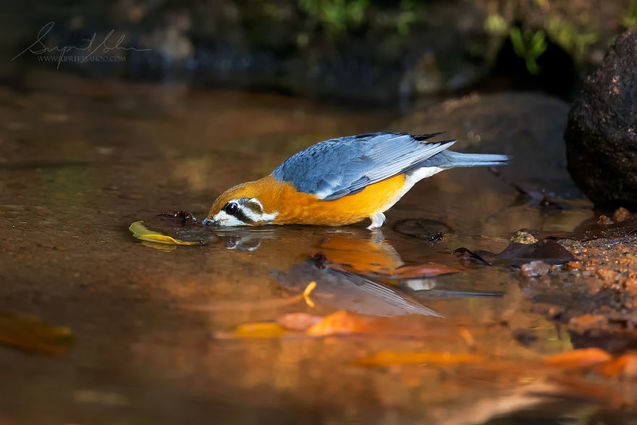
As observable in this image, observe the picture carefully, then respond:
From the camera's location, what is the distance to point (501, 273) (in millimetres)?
4398

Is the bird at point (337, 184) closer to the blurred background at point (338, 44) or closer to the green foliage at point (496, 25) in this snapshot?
the blurred background at point (338, 44)

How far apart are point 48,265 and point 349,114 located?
538 cm

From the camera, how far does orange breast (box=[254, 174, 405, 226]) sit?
5203mm

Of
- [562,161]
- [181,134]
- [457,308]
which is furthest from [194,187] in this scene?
[562,161]

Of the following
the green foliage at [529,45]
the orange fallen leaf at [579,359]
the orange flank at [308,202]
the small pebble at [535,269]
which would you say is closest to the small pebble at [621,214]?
the small pebble at [535,269]

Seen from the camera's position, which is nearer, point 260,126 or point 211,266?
point 211,266

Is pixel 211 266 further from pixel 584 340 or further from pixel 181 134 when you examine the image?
pixel 181 134

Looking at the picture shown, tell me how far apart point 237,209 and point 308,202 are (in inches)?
18.9

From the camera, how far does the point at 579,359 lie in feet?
10.9

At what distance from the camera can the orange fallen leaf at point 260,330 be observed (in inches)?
138

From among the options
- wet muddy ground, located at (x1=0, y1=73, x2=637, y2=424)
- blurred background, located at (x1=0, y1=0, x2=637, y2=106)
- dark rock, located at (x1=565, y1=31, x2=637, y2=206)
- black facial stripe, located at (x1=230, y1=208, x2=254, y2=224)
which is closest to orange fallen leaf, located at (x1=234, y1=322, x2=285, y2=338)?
wet muddy ground, located at (x1=0, y1=73, x2=637, y2=424)

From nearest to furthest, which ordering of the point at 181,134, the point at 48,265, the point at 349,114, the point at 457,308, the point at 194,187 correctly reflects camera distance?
the point at 457,308 < the point at 48,265 < the point at 194,187 < the point at 181,134 < the point at 349,114

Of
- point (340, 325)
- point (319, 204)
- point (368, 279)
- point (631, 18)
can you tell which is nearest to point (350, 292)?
point (368, 279)

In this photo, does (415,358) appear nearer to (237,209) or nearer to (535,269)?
(535,269)
